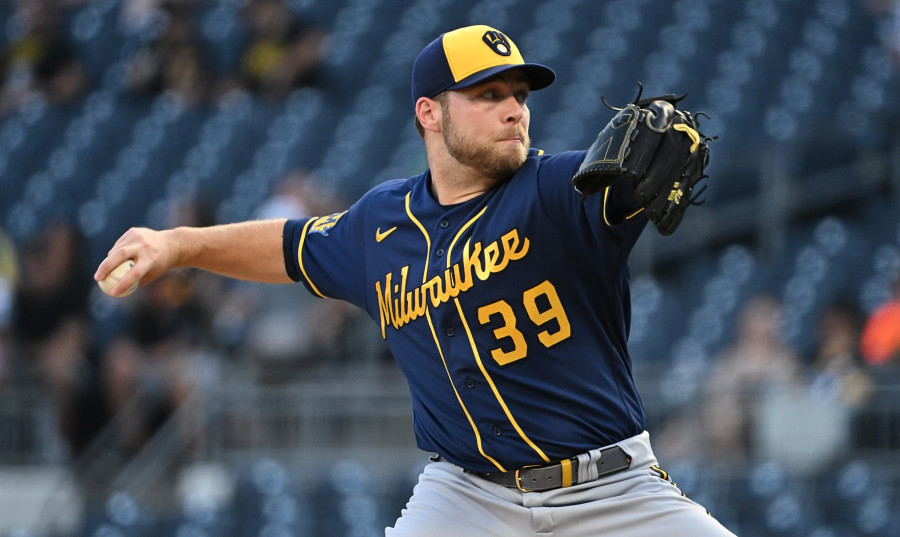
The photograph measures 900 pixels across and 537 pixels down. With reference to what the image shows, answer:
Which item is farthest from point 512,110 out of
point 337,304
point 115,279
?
point 337,304

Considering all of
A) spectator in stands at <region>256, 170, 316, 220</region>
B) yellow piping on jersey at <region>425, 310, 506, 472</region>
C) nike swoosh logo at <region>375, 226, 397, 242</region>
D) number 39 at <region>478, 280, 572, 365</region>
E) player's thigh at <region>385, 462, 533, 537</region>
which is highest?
nike swoosh logo at <region>375, 226, 397, 242</region>

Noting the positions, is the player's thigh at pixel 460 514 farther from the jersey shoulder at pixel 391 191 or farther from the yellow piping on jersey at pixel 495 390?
the jersey shoulder at pixel 391 191

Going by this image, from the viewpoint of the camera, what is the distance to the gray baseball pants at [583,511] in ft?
11.2

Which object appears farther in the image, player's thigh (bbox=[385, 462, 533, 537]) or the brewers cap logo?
the brewers cap logo

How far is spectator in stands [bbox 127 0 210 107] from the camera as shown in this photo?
40.2 ft

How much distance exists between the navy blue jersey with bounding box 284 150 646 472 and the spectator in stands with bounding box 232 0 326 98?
28.4 feet

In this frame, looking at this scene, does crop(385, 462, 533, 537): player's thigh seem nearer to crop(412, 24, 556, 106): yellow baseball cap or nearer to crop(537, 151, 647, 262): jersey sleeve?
crop(537, 151, 647, 262): jersey sleeve

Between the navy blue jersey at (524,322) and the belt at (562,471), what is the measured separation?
29 mm

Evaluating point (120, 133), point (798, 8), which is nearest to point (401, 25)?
point (120, 133)

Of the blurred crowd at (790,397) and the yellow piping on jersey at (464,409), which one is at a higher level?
the yellow piping on jersey at (464,409)

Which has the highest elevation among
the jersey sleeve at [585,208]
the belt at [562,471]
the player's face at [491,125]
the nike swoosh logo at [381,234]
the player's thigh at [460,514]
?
the player's face at [491,125]

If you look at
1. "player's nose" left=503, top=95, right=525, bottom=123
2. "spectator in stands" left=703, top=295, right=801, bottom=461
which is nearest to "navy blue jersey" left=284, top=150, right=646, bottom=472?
"player's nose" left=503, top=95, right=525, bottom=123

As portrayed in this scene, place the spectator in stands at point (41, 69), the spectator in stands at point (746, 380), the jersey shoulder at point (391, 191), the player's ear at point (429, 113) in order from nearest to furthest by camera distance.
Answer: the player's ear at point (429, 113) < the jersey shoulder at point (391, 191) < the spectator in stands at point (746, 380) < the spectator in stands at point (41, 69)

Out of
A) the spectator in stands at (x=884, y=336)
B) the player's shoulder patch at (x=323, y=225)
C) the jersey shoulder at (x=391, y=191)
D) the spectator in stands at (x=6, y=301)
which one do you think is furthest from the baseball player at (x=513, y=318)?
the spectator in stands at (x=6, y=301)
